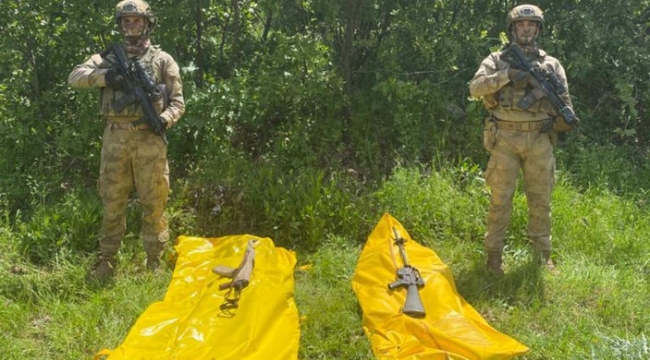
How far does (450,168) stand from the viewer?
6.25 meters

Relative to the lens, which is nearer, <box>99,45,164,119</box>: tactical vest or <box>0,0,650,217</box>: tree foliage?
<box>99,45,164,119</box>: tactical vest

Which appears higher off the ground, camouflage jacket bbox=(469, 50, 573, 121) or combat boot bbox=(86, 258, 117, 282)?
camouflage jacket bbox=(469, 50, 573, 121)

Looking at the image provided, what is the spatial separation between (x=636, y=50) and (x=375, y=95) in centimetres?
280

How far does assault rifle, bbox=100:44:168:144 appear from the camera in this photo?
459cm

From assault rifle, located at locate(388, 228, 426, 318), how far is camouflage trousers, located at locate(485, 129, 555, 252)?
0.89 metres

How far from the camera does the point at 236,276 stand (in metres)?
4.28

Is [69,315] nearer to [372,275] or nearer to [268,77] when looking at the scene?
[372,275]

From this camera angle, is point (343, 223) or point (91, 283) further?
point (343, 223)

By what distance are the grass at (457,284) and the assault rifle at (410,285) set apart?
380mm

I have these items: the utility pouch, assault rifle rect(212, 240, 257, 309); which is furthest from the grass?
the utility pouch

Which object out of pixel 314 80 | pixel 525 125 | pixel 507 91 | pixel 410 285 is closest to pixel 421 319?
pixel 410 285

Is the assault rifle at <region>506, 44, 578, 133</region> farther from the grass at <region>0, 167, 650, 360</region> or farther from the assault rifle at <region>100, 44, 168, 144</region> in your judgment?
the assault rifle at <region>100, 44, 168, 144</region>

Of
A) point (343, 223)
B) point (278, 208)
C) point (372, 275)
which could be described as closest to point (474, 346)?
point (372, 275)

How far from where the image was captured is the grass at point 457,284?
4.09 meters
